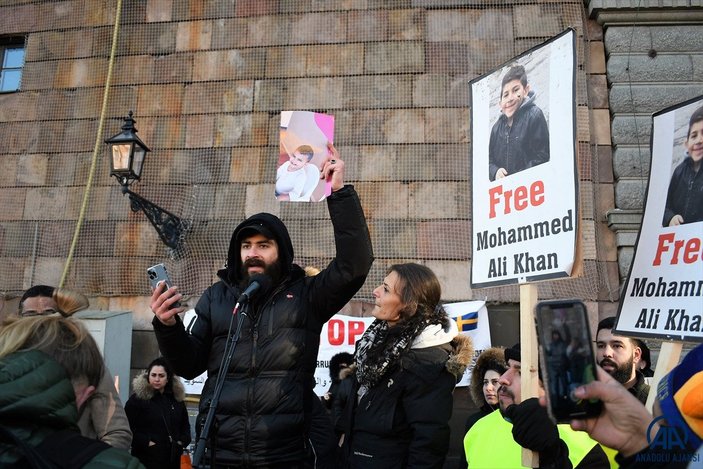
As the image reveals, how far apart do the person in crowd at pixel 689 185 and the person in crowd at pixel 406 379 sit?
1194mm

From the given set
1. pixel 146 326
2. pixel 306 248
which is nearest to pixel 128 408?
pixel 146 326

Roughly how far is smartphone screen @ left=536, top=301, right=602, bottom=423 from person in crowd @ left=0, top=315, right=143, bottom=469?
1.03 meters

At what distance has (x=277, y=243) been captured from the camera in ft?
9.83

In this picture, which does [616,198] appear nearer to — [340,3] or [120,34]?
[340,3]

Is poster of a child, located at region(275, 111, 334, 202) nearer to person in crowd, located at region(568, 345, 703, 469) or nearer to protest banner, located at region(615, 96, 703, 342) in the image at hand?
protest banner, located at region(615, 96, 703, 342)

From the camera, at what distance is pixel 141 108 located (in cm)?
757

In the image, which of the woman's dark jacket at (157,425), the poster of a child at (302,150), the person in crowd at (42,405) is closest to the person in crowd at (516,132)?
the poster of a child at (302,150)

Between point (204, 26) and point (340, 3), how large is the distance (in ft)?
5.48

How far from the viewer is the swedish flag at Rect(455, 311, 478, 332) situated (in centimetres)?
637

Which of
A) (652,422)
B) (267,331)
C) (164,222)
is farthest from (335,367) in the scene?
(652,422)

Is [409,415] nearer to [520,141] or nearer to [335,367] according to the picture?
[520,141]

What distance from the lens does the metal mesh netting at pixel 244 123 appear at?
688 cm

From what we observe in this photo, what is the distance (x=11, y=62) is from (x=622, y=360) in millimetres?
8204

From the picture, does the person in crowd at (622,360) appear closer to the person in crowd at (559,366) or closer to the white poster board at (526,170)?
the white poster board at (526,170)
